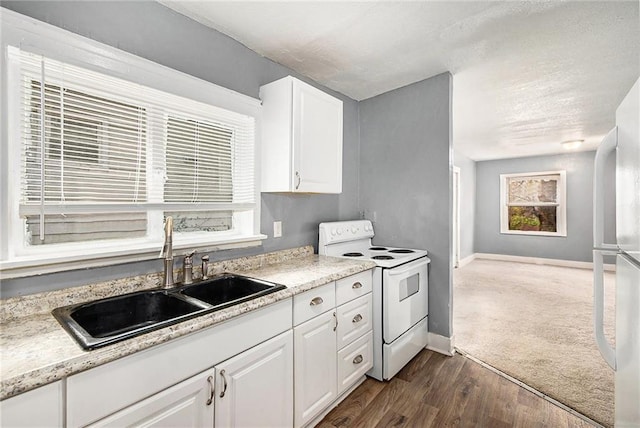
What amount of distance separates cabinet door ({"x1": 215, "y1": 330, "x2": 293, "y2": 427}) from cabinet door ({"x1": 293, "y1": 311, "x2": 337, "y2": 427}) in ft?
0.21

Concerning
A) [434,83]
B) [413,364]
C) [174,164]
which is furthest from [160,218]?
[434,83]

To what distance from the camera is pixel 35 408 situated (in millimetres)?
847

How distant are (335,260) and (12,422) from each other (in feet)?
6.07

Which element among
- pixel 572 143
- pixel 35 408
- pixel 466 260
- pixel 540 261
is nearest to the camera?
pixel 35 408

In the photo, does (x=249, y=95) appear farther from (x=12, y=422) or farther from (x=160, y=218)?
(x=12, y=422)

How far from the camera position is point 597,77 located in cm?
279

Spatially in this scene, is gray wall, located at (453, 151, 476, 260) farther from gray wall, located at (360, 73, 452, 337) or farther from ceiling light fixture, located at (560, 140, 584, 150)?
gray wall, located at (360, 73, 452, 337)

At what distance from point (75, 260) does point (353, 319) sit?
162 cm

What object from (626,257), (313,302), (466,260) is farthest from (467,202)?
(626,257)

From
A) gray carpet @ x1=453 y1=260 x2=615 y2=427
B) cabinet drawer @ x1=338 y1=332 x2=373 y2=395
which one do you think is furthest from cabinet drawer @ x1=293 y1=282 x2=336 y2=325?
gray carpet @ x1=453 y1=260 x2=615 y2=427

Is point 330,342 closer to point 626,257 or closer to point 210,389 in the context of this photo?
point 210,389

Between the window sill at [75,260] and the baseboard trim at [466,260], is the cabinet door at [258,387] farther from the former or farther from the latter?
the baseboard trim at [466,260]

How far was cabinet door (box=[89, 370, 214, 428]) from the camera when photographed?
1.01 meters

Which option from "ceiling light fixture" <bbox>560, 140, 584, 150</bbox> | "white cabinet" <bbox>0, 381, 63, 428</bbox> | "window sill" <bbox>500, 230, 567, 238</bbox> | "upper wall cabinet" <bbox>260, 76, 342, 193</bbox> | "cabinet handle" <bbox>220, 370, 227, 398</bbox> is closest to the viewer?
"white cabinet" <bbox>0, 381, 63, 428</bbox>
